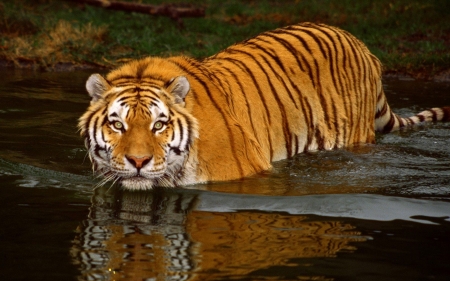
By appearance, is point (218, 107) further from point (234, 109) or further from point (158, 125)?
point (158, 125)

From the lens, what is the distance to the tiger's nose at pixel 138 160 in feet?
14.2

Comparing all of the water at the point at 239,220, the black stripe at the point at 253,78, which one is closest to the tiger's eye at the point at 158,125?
the water at the point at 239,220

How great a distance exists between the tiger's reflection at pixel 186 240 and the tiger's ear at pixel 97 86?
22.3 inches

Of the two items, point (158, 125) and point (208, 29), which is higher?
point (208, 29)

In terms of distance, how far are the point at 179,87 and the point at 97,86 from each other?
1.49 ft

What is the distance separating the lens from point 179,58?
527 centimetres

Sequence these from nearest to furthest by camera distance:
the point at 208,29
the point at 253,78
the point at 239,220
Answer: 1. the point at 239,220
2. the point at 253,78
3. the point at 208,29

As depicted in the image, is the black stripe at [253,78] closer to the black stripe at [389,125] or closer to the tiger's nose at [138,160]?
the tiger's nose at [138,160]

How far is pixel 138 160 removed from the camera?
434cm

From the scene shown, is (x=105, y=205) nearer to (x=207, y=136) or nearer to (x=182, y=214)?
(x=182, y=214)

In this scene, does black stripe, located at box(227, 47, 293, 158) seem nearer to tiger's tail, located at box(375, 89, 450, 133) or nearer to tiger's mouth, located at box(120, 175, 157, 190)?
tiger's tail, located at box(375, 89, 450, 133)

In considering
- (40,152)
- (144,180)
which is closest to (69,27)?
(40,152)

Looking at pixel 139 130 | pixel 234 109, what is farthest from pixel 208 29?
pixel 139 130

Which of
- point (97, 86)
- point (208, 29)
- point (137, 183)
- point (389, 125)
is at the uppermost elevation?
point (208, 29)
